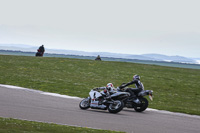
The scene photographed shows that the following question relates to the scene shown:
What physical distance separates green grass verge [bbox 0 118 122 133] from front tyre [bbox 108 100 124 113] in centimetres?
548

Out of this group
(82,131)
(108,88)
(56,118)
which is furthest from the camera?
(108,88)

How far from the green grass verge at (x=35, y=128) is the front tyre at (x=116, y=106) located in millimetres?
5477

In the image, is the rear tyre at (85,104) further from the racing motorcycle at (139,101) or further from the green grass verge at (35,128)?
the green grass verge at (35,128)

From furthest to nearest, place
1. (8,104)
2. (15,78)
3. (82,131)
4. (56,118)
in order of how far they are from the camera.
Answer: (15,78)
(8,104)
(56,118)
(82,131)

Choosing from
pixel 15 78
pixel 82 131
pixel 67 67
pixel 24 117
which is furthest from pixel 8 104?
pixel 67 67

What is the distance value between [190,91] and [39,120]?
77.0ft

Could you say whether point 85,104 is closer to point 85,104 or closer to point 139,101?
point 85,104

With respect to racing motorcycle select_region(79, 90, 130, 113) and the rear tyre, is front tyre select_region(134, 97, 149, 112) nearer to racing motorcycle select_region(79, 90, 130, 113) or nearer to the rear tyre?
racing motorcycle select_region(79, 90, 130, 113)

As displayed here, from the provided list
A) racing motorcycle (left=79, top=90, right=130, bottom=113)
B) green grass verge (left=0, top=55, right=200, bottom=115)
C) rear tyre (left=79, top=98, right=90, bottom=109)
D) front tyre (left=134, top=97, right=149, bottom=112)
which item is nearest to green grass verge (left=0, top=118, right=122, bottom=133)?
racing motorcycle (left=79, top=90, right=130, bottom=113)

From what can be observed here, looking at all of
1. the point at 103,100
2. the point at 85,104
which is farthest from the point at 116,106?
the point at 85,104

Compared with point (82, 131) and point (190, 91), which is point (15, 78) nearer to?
point (190, 91)

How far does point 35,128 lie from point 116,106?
6.81 meters

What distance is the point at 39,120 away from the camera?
13117mm

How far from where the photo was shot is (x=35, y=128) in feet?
36.7
